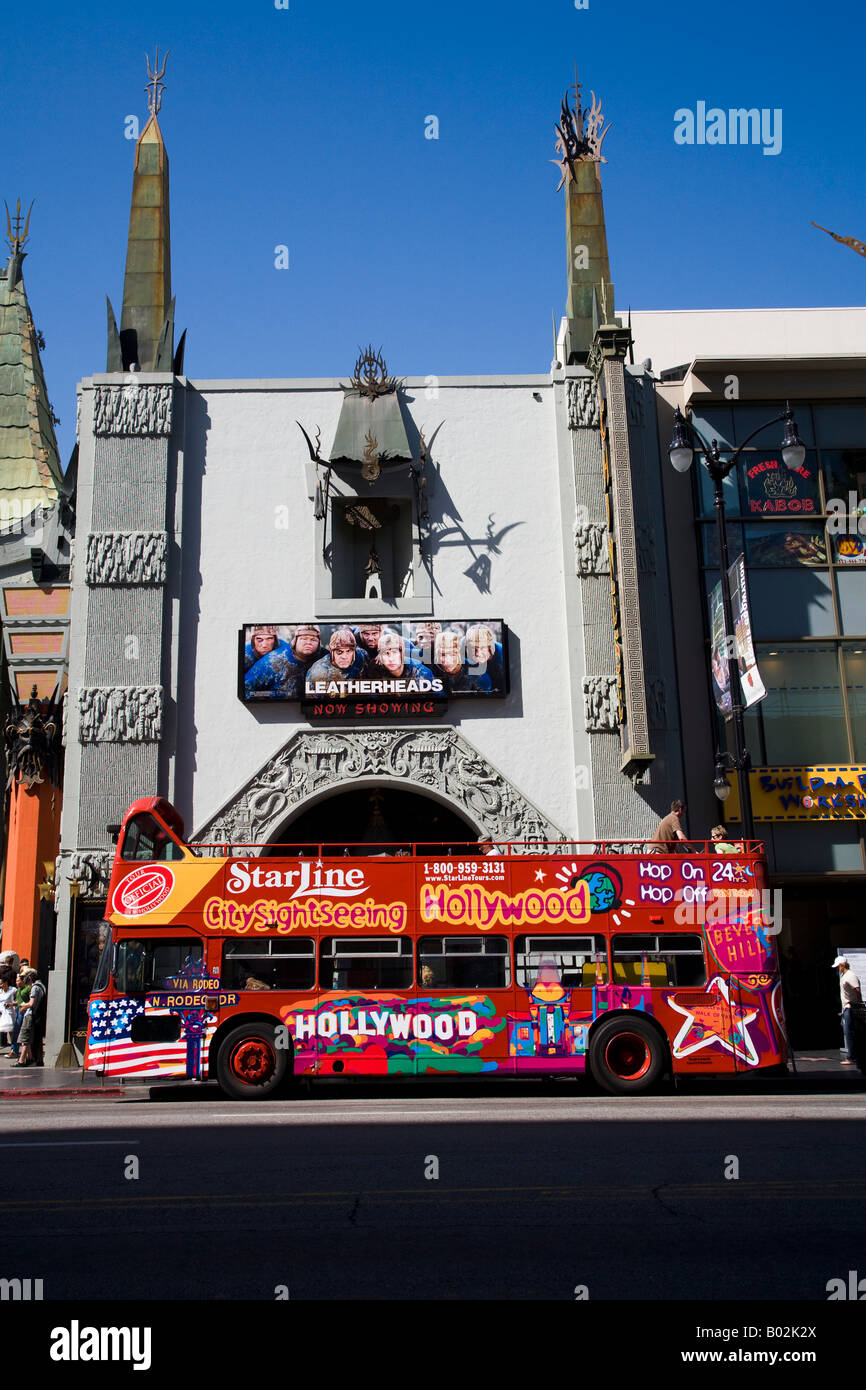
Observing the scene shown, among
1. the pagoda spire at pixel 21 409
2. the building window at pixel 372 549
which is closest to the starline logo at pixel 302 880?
the building window at pixel 372 549

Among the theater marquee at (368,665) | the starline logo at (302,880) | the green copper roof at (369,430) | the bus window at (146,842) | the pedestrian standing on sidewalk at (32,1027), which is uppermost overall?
the green copper roof at (369,430)

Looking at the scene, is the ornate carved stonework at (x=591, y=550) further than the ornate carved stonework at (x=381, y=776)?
Yes

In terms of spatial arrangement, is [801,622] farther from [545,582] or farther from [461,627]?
[461,627]

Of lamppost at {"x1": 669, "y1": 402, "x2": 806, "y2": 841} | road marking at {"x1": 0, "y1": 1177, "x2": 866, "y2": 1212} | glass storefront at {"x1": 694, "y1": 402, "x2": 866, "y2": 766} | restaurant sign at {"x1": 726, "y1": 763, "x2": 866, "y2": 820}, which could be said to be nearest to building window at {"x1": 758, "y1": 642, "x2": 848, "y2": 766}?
glass storefront at {"x1": 694, "y1": 402, "x2": 866, "y2": 766}

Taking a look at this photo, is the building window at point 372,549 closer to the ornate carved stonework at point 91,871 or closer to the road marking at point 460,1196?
the ornate carved stonework at point 91,871

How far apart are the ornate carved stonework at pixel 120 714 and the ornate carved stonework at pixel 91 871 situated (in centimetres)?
236

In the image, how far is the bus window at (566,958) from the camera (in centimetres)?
1655

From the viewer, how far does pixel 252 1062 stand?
16.4 m

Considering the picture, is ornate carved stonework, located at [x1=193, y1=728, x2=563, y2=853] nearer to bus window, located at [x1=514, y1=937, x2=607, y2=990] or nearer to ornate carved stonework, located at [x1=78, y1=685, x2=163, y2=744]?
ornate carved stonework, located at [x1=78, y1=685, x2=163, y2=744]

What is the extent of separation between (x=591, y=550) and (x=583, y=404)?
3523mm

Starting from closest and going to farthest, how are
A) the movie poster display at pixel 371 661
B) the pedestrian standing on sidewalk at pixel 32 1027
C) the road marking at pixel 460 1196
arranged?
1. the road marking at pixel 460 1196
2. the pedestrian standing on sidewalk at pixel 32 1027
3. the movie poster display at pixel 371 661

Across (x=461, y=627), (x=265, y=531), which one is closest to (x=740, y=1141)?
(x=461, y=627)

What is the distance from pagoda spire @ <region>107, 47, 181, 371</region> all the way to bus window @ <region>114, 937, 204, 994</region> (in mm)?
14494

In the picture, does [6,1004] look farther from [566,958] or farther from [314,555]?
[566,958]
